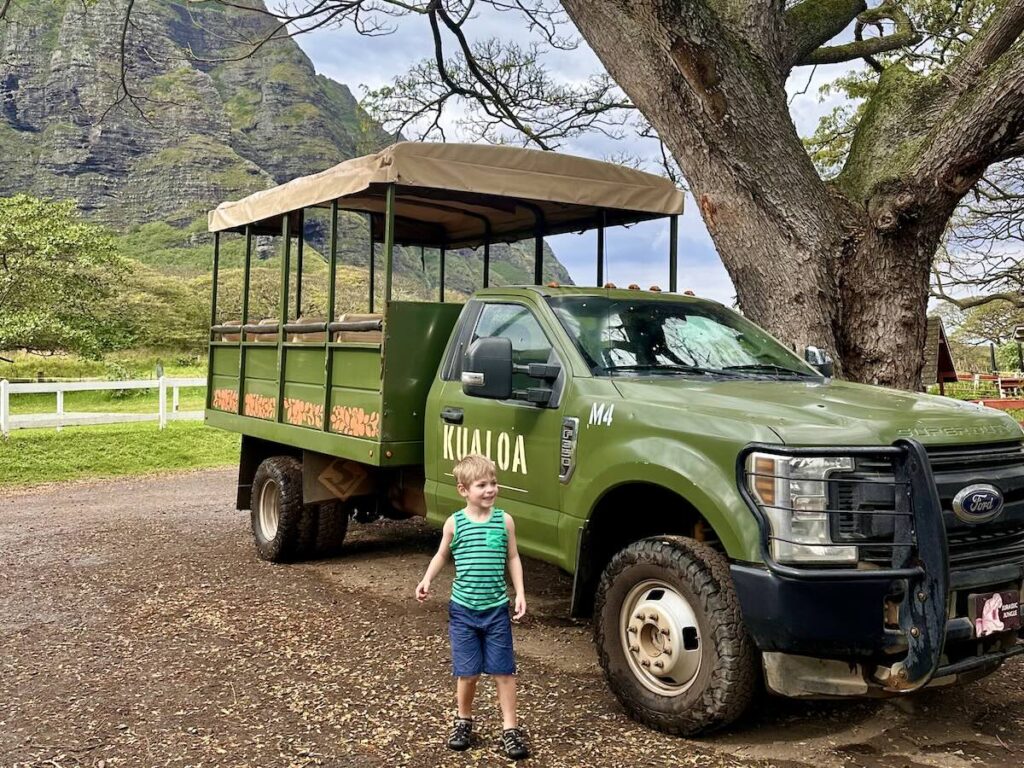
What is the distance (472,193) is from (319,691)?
3707 millimetres

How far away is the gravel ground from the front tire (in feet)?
0.54

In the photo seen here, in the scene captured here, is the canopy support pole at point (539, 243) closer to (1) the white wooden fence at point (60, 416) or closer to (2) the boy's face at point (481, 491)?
(2) the boy's face at point (481, 491)

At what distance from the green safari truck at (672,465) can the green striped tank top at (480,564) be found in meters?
0.66

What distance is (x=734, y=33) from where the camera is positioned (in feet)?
26.1

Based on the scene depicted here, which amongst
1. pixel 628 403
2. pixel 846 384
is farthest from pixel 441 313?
pixel 846 384

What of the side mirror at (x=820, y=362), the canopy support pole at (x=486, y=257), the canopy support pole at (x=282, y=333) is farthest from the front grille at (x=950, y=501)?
the canopy support pole at (x=486, y=257)

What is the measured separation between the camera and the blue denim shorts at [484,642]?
12.6ft

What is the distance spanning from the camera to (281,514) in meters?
7.49

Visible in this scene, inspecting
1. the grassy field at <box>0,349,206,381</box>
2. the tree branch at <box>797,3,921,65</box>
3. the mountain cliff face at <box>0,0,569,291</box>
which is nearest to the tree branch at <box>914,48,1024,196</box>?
the tree branch at <box>797,3,921,65</box>

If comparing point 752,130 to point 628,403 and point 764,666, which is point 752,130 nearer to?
point 628,403

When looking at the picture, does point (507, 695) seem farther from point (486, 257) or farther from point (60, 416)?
point (60, 416)

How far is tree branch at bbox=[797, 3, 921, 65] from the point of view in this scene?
32.6 feet

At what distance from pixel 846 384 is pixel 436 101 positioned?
9.58 metres

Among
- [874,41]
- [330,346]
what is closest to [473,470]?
[330,346]
